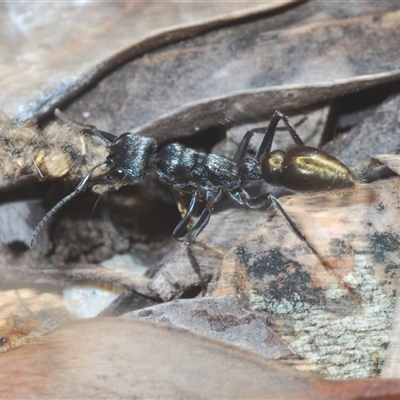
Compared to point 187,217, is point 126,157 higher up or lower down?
higher up

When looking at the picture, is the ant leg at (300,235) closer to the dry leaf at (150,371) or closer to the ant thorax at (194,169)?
the dry leaf at (150,371)

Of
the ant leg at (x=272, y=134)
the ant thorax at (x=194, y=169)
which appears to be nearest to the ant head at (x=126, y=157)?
the ant thorax at (x=194, y=169)

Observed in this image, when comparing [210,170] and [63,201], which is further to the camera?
[210,170]

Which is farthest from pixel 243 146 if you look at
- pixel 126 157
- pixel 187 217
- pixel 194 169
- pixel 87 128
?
pixel 87 128

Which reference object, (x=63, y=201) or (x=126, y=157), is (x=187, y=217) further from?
(x=63, y=201)

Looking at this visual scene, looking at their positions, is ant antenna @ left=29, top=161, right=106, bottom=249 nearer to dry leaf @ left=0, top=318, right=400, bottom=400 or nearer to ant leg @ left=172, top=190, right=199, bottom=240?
ant leg @ left=172, top=190, right=199, bottom=240

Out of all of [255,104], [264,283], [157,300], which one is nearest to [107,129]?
[255,104]

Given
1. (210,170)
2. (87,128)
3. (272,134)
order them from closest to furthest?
(87,128) → (272,134) → (210,170)
